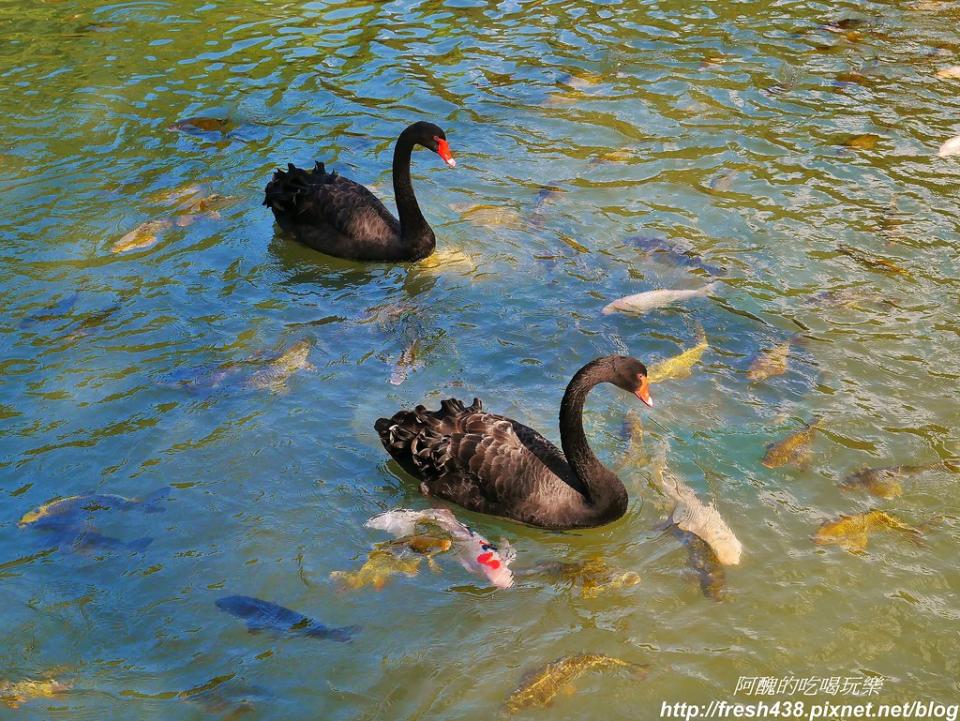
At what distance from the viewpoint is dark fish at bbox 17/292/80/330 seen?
748 centimetres

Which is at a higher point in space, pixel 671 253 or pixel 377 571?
pixel 671 253

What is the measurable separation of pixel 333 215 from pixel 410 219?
65cm

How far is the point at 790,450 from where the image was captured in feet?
19.6

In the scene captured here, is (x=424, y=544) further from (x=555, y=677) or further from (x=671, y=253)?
(x=671, y=253)

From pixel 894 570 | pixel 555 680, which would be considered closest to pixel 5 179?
pixel 555 680

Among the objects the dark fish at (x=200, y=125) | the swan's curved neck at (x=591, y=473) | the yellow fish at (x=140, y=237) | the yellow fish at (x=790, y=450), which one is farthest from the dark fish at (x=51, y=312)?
the yellow fish at (x=790, y=450)

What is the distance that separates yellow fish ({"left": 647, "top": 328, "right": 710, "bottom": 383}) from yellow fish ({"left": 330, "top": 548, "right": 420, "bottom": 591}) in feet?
7.04

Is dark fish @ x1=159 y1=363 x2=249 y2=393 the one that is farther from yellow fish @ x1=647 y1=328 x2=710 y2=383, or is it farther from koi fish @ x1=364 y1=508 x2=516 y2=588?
yellow fish @ x1=647 y1=328 x2=710 y2=383

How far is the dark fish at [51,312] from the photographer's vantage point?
7484mm

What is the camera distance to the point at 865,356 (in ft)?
22.0

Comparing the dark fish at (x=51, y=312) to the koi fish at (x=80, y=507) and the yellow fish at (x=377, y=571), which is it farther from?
the yellow fish at (x=377, y=571)

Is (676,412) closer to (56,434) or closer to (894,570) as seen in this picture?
(894,570)

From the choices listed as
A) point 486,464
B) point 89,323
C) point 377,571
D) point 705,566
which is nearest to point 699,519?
point 705,566

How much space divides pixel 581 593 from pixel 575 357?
2.13 meters
